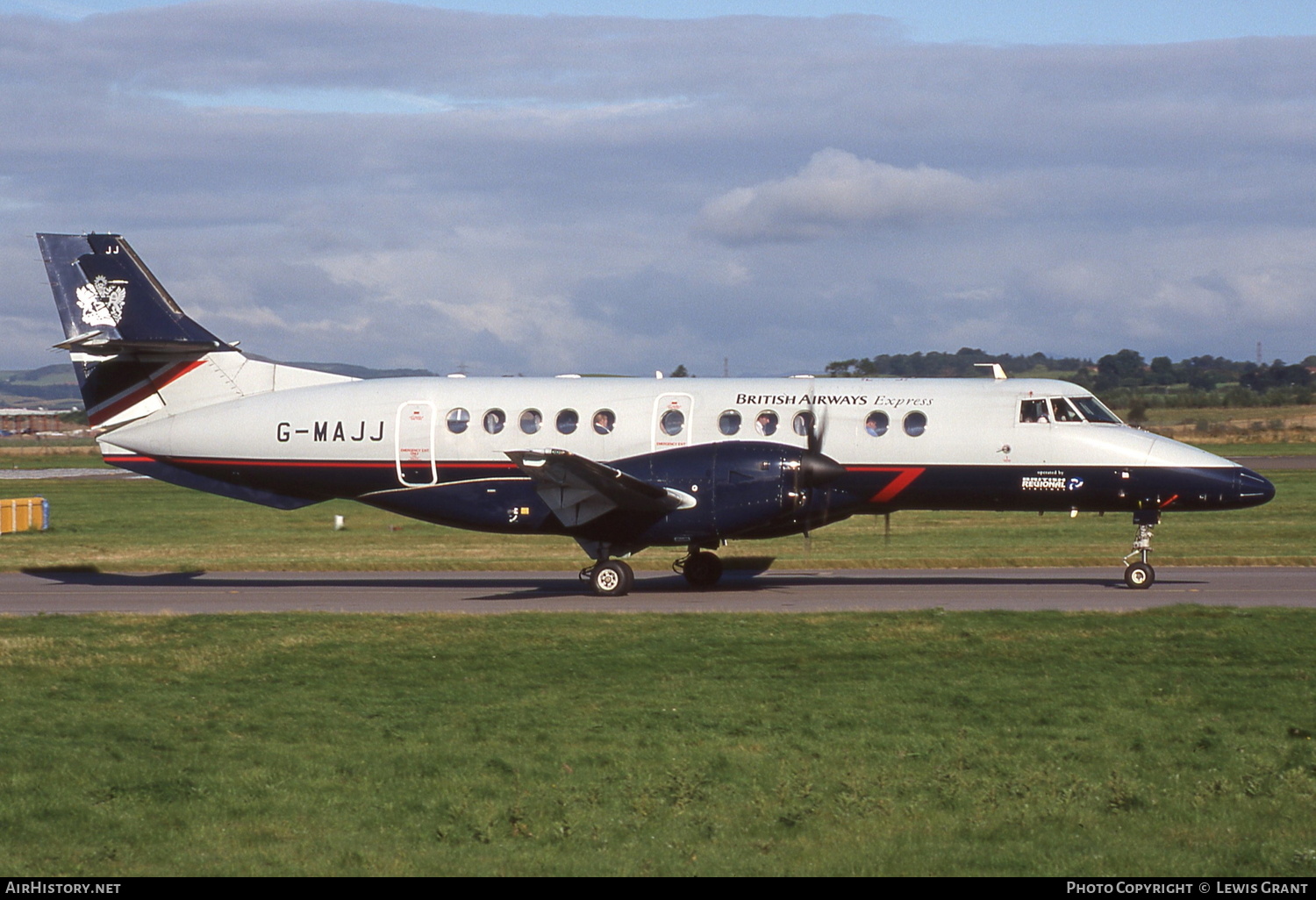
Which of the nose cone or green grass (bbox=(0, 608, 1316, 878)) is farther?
the nose cone

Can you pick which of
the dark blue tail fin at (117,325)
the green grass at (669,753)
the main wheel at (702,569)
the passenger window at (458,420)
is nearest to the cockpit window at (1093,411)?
the green grass at (669,753)

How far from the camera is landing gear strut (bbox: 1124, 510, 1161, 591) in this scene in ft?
73.3

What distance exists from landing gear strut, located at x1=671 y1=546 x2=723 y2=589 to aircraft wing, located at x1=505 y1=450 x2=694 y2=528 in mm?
2492

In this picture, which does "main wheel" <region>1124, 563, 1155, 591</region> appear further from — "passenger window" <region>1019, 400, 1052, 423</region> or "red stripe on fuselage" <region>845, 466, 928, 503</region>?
"red stripe on fuselage" <region>845, 466, 928, 503</region>

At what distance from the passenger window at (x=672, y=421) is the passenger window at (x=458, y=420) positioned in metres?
3.65

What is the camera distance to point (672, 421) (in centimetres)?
2336

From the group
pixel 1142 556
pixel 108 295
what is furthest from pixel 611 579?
pixel 108 295

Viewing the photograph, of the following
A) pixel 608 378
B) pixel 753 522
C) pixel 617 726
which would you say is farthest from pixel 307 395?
pixel 617 726

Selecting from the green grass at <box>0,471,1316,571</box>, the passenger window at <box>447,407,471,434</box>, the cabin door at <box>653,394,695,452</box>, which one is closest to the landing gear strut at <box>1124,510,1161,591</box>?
the green grass at <box>0,471,1316,571</box>

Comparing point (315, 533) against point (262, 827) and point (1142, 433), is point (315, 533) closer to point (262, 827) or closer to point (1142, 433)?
point (1142, 433)

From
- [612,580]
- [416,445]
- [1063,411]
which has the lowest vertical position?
[612,580]

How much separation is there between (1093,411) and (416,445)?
41.2 ft

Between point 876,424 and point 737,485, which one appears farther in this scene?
point 876,424

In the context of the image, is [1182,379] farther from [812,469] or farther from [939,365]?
[812,469]
